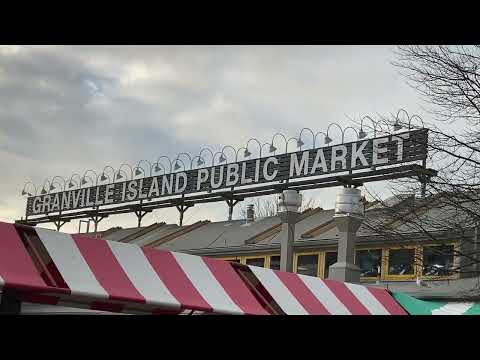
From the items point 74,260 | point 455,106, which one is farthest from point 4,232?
point 455,106

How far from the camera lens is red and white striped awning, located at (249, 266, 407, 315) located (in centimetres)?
625

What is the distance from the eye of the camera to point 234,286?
19.6ft

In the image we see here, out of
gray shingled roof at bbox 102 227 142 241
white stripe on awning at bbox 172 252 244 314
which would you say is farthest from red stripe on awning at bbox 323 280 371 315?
gray shingled roof at bbox 102 227 142 241

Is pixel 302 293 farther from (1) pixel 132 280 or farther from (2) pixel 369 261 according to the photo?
(2) pixel 369 261

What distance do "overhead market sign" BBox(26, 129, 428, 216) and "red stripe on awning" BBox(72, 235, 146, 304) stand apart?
28.9 feet

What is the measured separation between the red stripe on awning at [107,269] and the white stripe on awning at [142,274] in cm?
4

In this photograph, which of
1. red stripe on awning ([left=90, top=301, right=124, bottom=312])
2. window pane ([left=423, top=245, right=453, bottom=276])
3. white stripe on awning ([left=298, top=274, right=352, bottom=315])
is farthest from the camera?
window pane ([left=423, top=245, right=453, bottom=276])

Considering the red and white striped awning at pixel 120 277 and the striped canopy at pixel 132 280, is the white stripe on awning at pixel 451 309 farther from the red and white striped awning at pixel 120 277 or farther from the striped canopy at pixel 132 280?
the red and white striped awning at pixel 120 277

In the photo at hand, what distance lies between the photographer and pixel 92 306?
504 cm

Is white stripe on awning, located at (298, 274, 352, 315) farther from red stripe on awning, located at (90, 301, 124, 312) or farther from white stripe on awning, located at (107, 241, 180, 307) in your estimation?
red stripe on awning, located at (90, 301, 124, 312)

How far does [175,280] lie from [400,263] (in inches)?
424
